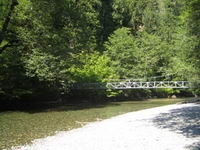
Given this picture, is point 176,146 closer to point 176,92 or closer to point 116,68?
point 116,68

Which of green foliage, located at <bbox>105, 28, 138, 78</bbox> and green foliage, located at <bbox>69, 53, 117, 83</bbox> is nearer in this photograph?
green foliage, located at <bbox>69, 53, 117, 83</bbox>

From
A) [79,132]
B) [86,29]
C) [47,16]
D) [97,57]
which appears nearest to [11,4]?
[47,16]

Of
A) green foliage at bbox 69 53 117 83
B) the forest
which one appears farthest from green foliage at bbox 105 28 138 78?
green foliage at bbox 69 53 117 83

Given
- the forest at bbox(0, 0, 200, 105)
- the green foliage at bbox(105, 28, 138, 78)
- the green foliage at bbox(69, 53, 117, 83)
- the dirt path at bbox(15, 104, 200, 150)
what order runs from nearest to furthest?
1. the dirt path at bbox(15, 104, 200, 150)
2. the forest at bbox(0, 0, 200, 105)
3. the green foliage at bbox(69, 53, 117, 83)
4. the green foliage at bbox(105, 28, 138, 78)

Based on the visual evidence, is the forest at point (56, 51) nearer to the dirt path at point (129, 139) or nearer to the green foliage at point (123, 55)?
the green foliage at point (123, 55)

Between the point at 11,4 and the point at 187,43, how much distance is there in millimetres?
11898

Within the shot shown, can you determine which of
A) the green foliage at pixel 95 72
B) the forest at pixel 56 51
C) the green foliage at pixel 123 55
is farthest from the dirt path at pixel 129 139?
the green foliage at pixel 123 55

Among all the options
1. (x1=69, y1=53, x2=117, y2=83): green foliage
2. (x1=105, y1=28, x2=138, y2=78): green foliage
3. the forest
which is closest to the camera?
the forest

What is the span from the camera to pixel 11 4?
1329cm

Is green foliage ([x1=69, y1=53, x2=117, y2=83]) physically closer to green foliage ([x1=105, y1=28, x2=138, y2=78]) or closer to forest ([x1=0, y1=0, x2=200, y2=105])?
forest ([x1=0, y1=0, x2=200, y2=105])

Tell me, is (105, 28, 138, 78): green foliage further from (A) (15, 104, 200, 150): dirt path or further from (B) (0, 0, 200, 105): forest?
(A) (15, 104, 200, 150): dirt path

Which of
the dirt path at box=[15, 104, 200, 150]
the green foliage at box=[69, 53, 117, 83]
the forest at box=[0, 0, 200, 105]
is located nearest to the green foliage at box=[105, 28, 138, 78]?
the forest at box=[0, 0, 200, 105]

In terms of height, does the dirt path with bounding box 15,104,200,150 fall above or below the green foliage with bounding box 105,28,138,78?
below

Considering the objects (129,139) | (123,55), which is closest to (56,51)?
(129,139)
